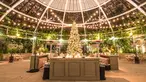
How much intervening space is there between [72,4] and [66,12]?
215cm

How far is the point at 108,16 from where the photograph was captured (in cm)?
1888

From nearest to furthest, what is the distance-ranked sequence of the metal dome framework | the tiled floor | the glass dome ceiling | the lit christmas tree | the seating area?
the tiled floor → the lit christmas tree → the seating area → the metal dome framework → the glass dome ceiling

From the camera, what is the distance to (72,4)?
18.4 m

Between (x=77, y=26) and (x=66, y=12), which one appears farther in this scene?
(x=66, y=12)

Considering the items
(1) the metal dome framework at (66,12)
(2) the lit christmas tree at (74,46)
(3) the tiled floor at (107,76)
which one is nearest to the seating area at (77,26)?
(1) the metal dome framework at (66,12)

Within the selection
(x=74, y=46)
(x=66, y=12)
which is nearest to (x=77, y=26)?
(x=74, y=46)

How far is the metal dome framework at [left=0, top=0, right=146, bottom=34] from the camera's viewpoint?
1542 cm

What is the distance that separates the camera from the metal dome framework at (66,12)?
607 inches

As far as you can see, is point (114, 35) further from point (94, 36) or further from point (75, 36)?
point (75, 36)

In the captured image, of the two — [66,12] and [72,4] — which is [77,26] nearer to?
[72,4]

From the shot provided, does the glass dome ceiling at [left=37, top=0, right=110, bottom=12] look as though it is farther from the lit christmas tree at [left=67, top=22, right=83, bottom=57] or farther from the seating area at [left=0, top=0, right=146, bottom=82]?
the lit christmas tree at [left=67, top=22, right=83, bottom=57]

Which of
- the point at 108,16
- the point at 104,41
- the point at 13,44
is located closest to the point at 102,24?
the point at 108,16

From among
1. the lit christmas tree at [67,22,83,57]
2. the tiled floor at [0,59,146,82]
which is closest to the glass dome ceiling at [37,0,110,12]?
the lit christmas tree at [67,22,83,57]

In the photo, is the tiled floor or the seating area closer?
the tiled floor
